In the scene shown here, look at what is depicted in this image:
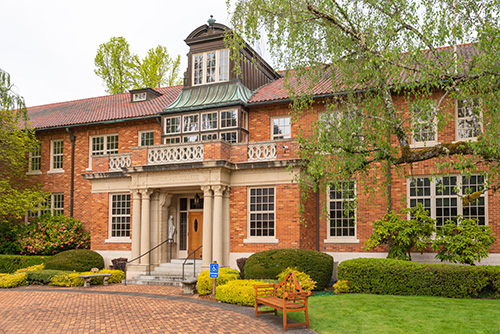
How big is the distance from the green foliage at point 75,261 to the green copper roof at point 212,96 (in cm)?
727

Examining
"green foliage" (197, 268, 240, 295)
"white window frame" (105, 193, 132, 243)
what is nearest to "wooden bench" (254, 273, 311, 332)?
"green foliage" (197, 268, 240, 295)

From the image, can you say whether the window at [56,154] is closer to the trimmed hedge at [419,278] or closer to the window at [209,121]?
the window at [209,121]

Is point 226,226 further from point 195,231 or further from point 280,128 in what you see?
point 280,128

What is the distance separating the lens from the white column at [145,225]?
1983 centimetres

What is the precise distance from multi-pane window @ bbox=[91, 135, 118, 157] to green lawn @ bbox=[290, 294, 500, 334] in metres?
15.3

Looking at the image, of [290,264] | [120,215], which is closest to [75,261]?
[120,215]

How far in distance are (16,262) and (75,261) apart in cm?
437

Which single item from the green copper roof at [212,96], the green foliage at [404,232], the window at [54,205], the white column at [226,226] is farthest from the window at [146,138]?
the green foliage at [404,232]

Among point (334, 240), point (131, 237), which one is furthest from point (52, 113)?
point (334, 240)

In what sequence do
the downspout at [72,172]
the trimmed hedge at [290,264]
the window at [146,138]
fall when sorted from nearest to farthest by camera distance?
the trimmed hedge at [290,264]
the window at [146,138]
the downspout at [72,172]

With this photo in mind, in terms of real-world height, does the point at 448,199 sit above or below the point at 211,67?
below

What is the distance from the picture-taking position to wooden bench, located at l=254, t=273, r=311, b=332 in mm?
10266

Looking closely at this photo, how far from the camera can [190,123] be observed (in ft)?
72.8

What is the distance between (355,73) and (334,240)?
8023mm
